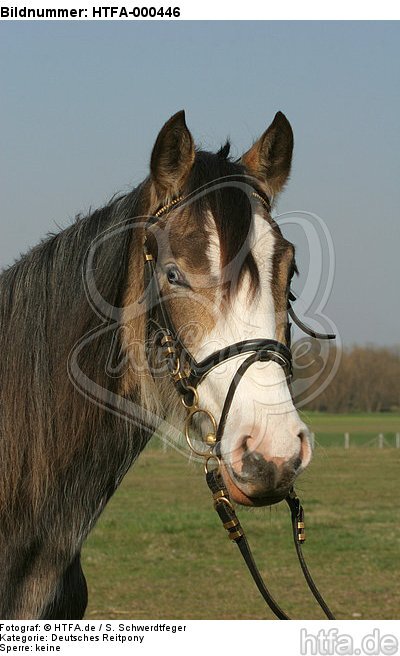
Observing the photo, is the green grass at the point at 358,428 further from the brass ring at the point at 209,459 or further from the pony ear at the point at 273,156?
the brass ring at the point at 209,459

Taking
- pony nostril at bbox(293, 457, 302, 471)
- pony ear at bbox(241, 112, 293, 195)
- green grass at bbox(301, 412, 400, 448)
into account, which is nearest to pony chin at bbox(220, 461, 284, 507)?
pony nostril at bbox(293, 457, 302, 471)

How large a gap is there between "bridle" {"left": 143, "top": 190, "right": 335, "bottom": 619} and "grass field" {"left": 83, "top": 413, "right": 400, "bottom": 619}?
397 mm

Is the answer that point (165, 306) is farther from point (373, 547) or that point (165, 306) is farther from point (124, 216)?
point (373, 547)

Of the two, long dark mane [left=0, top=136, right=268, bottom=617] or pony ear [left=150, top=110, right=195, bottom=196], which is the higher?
pony ear [left=150, top=110, right=195, bottom=196]

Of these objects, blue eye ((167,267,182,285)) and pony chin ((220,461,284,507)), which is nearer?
pony chin ((220,461,284,507))

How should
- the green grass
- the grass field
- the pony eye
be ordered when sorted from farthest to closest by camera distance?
the green grass < the grass field < the pony eye

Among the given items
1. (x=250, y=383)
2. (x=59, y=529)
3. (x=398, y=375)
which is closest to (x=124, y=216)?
(x=250, y=383)

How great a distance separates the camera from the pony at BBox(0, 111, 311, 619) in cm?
333

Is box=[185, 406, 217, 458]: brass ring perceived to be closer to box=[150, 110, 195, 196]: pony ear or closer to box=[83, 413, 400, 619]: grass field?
box=[83, 413, 400, 619]: grass field

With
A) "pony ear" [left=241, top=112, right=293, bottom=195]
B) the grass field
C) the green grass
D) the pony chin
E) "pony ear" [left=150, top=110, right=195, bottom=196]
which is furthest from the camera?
the green grass

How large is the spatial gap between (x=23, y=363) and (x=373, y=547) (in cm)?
1225

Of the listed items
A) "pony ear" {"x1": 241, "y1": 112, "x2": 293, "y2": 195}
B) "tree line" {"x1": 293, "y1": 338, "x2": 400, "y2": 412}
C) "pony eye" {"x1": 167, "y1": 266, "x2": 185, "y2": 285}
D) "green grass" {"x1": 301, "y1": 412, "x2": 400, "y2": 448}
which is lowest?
"green grass" {"x1": 301, "y1": 412, "x2": 400, "y2": 448}

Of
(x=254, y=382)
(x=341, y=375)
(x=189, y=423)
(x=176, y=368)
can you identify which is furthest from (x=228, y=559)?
(x=341, y=375)

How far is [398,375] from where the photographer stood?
1558 inches
